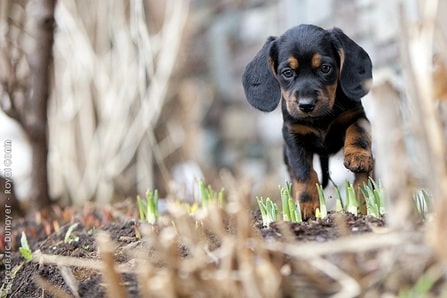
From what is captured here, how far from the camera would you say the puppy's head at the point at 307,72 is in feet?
8.51

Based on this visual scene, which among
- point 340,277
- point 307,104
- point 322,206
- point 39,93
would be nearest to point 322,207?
point 322,206

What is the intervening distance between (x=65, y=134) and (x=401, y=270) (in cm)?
487

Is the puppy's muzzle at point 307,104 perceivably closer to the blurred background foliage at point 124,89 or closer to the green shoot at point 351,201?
the green shoot at point 351,201

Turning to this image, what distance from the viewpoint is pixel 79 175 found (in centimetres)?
614

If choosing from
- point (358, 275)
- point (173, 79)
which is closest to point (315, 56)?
point (358, 275)

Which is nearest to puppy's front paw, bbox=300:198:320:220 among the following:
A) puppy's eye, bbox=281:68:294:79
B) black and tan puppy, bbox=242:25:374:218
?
black and tan puppy, bbox=242:25:374:218

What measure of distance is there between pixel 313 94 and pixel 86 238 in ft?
3.68

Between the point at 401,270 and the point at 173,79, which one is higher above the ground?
the point at 173,79

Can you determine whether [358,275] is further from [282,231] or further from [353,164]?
[353,164]

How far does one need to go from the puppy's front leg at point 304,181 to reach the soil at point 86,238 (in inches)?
6.5

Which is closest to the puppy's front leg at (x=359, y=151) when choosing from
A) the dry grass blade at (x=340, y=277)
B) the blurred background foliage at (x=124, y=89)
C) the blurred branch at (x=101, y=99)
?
the dry grass blade at (x=340, y=277)

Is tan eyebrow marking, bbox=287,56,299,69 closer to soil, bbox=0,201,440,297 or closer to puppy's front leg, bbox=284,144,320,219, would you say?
puppy's front leg, bbox=284,144,320,219

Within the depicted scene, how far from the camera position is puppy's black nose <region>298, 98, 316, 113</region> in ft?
8.42

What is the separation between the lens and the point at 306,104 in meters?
2.57
